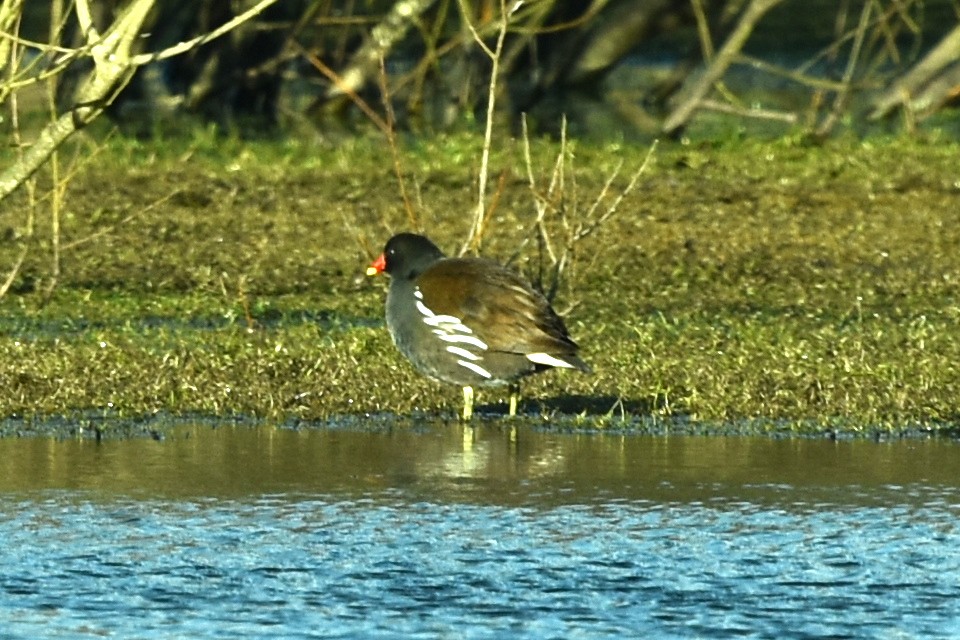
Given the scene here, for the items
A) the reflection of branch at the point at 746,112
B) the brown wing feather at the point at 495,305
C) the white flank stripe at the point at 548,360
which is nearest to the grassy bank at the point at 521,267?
the white flank stripe at the point at 548,360

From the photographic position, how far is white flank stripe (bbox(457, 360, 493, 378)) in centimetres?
970

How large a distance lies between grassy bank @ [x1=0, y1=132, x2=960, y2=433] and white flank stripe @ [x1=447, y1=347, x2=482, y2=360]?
504 millimetres

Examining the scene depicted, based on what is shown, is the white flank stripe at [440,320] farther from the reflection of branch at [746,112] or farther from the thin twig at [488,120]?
the reflection of branch at [746,112]

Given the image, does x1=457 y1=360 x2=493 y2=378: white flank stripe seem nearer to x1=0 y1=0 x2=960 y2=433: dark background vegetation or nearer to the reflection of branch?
x1=0 y1=0 x2=960 y2=433: dark background vegetation

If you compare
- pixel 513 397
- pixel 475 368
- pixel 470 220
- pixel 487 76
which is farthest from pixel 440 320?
pixel 487 76

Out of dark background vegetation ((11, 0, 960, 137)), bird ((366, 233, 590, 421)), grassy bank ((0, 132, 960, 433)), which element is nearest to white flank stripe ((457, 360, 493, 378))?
bird ((366, 233, 590, 421))

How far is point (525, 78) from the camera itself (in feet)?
96.3

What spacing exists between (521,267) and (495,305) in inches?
188

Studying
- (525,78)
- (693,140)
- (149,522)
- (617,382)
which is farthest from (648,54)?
(149,522)

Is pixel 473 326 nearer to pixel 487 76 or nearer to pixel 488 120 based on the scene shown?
pixel 488 120

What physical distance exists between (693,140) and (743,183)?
128 inches

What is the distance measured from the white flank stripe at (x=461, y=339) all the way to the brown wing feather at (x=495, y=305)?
0.03 meters

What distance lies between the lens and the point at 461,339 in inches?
384

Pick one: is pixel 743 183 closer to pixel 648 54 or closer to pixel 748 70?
pixel 748 70
